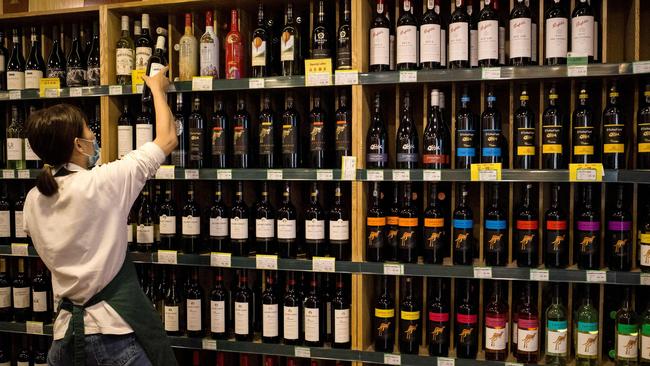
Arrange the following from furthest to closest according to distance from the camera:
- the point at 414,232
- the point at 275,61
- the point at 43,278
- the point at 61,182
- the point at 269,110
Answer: the point at 43,278 → the point at 275,61 → the point at 269,110 → the point at 414,232 → the point at 61,182

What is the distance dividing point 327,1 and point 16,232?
2154 millimetres

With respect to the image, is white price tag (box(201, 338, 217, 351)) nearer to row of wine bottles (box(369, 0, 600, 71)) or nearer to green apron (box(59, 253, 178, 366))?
green apron (box(59, 253, 178, 366))

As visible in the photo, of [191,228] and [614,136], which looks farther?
[191,228]

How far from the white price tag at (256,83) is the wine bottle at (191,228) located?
2.25 feet

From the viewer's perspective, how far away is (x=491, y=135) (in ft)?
9.11

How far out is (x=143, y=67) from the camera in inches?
126

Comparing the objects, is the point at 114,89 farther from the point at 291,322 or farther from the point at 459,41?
the point at 459,41

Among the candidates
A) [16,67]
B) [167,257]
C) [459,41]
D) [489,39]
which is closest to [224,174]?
[167,257]

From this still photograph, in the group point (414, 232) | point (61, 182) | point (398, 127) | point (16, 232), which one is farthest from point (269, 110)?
point (16, 232)

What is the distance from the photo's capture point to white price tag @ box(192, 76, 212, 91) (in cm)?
300

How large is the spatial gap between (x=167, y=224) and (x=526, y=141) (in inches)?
70.5

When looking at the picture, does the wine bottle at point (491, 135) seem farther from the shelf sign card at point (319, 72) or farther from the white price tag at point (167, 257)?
the white price tag at point (167, 257)

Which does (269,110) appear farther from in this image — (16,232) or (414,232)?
(16,232)

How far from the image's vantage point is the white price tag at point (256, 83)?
2932 millimetres
